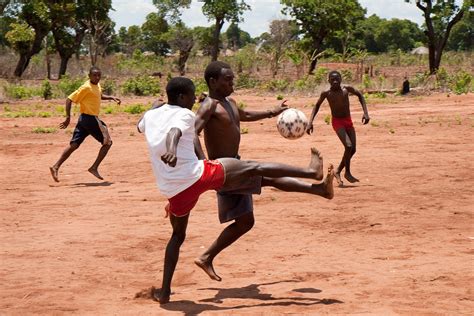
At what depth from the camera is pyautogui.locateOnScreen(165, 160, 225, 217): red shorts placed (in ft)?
17.7

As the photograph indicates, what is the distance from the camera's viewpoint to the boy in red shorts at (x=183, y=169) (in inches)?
210

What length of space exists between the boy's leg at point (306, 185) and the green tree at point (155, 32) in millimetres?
67253

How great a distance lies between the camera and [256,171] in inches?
220

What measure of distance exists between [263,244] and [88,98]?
5252 mm

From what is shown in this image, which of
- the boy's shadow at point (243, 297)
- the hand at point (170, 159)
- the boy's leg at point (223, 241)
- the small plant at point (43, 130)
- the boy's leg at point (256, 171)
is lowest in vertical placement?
the small plant at point (43, 130)

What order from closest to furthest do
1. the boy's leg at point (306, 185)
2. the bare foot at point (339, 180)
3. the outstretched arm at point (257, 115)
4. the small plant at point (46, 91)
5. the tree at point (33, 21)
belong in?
the boy's leg at point (306, 185) < the outstretched arm at point (257, 115) < the bare foot at point (339, 180) < the small plant at point (46, 91) < the tree at point (33, 21)

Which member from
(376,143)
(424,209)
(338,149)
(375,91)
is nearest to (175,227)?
(424,209)

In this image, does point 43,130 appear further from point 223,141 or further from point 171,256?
point 171,256

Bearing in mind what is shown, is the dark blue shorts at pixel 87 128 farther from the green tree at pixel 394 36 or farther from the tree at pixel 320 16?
the green tree at pixel 394 36

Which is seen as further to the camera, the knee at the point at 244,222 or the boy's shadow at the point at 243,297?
the knee at the point at 244,222

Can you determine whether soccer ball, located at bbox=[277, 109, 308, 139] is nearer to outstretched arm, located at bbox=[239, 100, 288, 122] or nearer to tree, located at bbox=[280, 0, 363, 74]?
outstretched arm, located at bbox=[239, 100, 288, 122]

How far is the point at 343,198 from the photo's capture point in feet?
33.0

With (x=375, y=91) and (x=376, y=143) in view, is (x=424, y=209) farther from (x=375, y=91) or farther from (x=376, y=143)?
(x=375, y=91)

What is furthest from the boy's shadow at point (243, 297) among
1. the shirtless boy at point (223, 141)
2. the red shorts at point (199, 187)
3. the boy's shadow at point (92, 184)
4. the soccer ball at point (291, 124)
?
the boy's shadow at point (92, 184)
